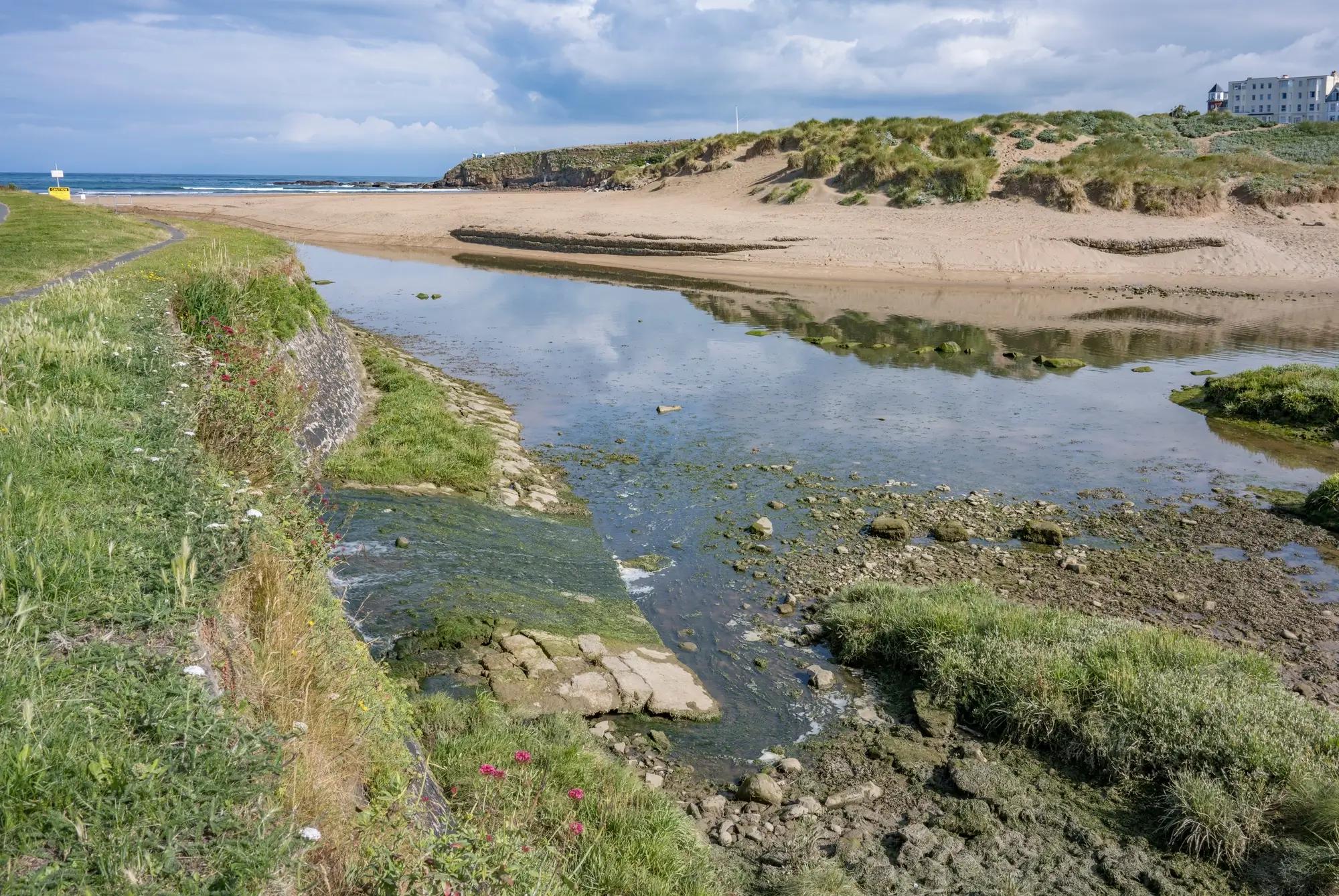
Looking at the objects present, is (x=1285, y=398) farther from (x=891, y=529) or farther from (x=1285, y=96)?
(x=1285, y=96)

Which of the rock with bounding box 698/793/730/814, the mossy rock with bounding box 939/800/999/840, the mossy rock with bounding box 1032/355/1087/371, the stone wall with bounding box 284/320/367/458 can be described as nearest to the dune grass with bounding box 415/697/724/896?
the rock with bounding box 698/793/730/814

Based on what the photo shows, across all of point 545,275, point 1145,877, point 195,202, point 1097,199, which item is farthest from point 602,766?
point 195,202

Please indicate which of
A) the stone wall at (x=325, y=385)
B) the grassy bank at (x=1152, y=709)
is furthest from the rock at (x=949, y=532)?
the stone wall at (x=325, y=385)

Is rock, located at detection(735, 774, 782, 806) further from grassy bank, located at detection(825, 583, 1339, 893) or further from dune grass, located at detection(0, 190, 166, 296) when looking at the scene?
dune grass, located at detection(0, 190, 166, 296)

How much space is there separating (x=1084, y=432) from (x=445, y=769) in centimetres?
1489

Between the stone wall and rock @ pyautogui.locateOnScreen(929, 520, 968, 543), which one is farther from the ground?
the stone wall

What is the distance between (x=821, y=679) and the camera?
7.92 m

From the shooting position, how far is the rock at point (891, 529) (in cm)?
1111

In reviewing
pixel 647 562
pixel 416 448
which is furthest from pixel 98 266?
pixel 647 562

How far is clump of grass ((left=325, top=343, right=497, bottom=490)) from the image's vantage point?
11602mm

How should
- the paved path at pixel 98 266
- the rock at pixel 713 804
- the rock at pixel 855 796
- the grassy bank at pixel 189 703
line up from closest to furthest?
the grassy bank at pixel 189 703, the rock at pixel 713 804, the rock at pixel 855 796, the paved path at pixel 98 266

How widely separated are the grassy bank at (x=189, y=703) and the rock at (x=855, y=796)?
1.25m

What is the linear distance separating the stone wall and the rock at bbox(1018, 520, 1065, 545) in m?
9.04

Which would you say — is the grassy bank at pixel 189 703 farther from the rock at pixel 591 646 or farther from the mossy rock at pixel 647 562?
the mossy rock at pixel 647 562
